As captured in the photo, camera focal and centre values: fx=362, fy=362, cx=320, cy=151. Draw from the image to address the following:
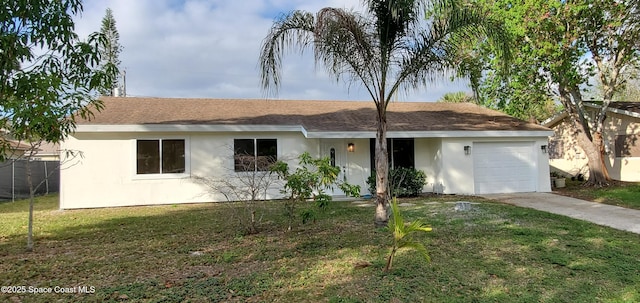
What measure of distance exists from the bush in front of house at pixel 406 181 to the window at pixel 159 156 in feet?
20.8

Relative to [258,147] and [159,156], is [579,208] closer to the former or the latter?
[258,147]

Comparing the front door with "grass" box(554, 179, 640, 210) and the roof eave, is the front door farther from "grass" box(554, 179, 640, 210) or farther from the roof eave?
"grass" box(554, 179, 640, 210)

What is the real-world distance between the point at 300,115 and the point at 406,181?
4663 mm

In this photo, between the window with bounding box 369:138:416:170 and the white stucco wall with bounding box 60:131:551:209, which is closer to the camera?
the white stucco wall with bounding box 60:131:551:209

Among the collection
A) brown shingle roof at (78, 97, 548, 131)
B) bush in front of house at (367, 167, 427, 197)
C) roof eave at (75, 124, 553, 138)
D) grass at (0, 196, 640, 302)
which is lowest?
grass at (0, 196, 640, 302)

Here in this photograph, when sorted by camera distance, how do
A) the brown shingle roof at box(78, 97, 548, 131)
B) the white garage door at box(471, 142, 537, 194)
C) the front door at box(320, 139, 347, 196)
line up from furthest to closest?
the white garage door at box(471, 142, 537, 194), the front door at box(320, 139, 347, 196), the brown shingle roof at box(78, 97, 548, 131)

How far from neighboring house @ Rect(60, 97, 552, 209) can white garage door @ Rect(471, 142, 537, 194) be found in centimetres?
4

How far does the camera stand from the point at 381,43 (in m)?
7.13

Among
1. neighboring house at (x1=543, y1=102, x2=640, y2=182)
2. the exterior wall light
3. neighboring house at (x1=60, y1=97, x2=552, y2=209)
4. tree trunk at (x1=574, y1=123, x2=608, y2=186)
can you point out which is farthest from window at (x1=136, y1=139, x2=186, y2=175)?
neighboring house at (x1=543, y1=102, x2=640, y2=182)

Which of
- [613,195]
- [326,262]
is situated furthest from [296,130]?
[613,195]

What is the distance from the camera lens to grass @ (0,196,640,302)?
398cm

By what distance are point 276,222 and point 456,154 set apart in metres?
7.54

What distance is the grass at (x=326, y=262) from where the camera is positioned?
398 cm

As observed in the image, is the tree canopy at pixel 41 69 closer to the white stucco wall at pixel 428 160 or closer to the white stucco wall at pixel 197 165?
the white stucco wall at pixel 197 165
